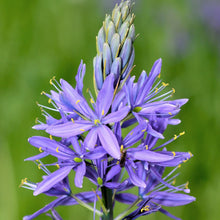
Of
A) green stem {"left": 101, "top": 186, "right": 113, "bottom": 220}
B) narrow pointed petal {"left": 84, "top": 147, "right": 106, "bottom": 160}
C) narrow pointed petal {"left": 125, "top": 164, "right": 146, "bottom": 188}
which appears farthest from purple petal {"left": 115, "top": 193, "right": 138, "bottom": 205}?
narrow pointed petal {"left": 84, "top": 147, "right": 106, "bottom": 160}


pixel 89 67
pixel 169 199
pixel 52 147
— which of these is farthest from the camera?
pixel 89 67

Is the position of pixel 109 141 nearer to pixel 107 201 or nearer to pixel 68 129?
pixel 68 129

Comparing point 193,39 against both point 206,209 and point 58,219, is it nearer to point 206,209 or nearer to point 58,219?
point 206,209

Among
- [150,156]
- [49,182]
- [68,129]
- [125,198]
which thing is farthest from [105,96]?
[125,198]

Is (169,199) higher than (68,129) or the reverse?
the reverse

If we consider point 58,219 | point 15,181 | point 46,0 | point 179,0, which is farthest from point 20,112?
point 179,0

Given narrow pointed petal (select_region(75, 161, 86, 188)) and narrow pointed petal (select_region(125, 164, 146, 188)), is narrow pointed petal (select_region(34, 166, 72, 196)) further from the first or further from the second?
narrow pointed petal (select_region(125, 164, 146, 188))

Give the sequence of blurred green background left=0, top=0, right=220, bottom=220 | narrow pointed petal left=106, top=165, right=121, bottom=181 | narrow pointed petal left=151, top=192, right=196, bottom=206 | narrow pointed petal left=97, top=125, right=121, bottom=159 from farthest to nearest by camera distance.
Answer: blurred green background left=0, top=0, right=220, bottom=220 < narrow pointed petal left=151, top=192, right=196, bottom=206 < narrow pointed petal left=106, top=165, right=121, bottom=181 < narrow pointed petal left=97, top=125, right=121, bottom=159

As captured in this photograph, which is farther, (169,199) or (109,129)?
(169,199)
